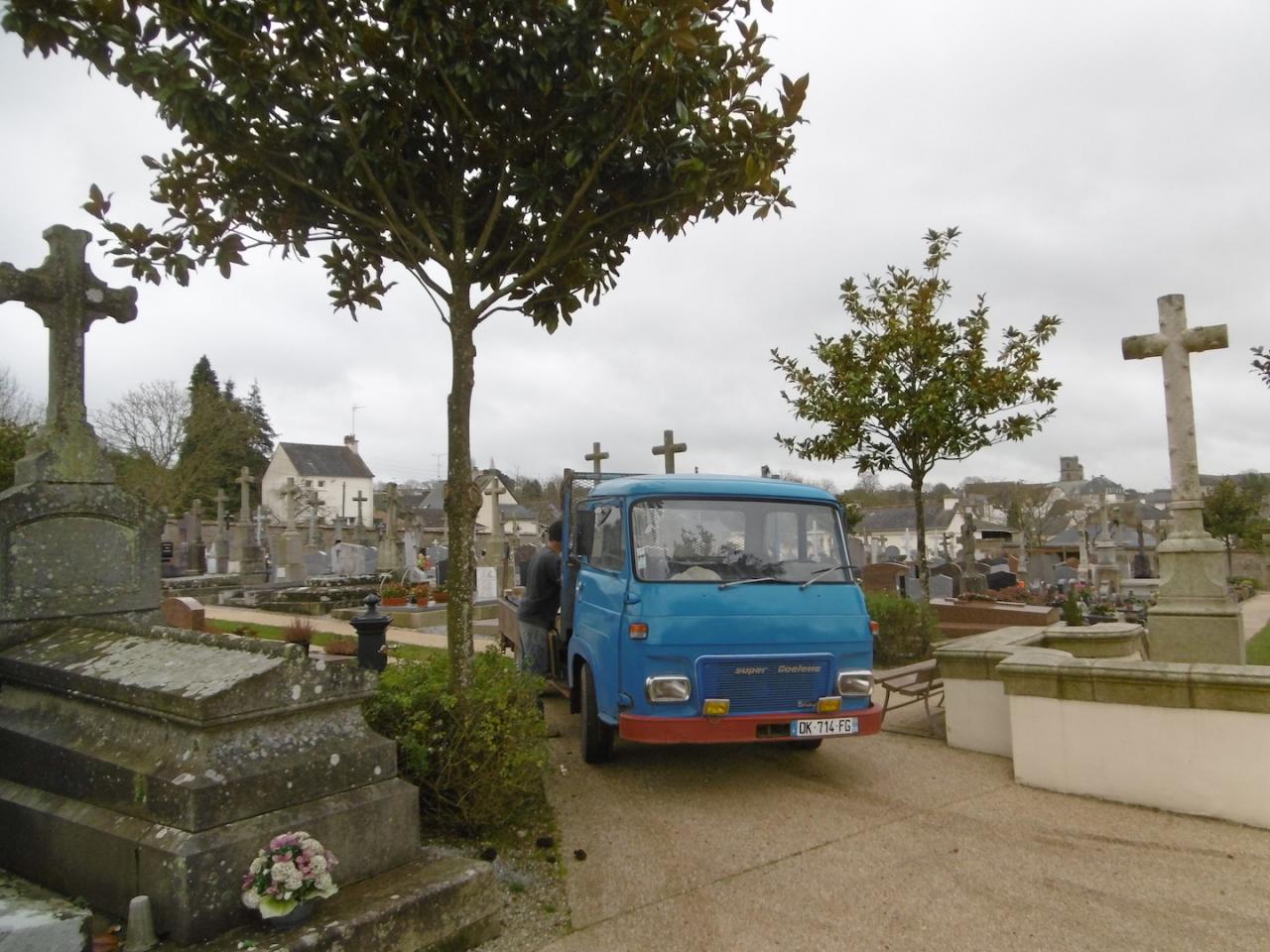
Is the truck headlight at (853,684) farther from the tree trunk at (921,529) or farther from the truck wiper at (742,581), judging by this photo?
the tree trunk at (921,529)

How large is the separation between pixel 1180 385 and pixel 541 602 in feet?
19.3

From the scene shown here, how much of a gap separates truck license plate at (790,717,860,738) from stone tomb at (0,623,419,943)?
262 cm

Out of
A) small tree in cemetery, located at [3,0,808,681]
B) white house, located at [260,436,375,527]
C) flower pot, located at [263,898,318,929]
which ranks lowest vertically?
flower pot, located at [263,898,318,929]

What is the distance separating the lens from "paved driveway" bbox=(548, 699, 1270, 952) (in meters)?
3.28

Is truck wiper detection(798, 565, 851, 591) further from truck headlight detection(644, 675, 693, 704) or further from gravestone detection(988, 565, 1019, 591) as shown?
gravestone detection(988, 565, 1019, 591)

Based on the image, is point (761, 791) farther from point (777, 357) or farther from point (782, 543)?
point (777, 357)

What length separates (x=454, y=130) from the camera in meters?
4.40

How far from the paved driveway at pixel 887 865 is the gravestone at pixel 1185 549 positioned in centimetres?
206

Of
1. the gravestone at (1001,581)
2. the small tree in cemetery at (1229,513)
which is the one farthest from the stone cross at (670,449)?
the small tree in cemetery at (1229,513)

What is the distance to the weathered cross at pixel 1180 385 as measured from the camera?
21.7 feet

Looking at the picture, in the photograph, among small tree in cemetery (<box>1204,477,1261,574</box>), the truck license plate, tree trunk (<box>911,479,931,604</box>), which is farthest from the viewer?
small tree in cemetery (<box>1204,477,1261,574</box>)

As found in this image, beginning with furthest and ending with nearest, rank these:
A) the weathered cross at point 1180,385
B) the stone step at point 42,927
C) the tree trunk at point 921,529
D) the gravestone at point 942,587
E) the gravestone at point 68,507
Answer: the gravestone at point 942,587 < the tree trunk at point 921,529 < the weathered cross at point 1180,385 < the gravestone at point 68,507 < the stone step at point 42,927

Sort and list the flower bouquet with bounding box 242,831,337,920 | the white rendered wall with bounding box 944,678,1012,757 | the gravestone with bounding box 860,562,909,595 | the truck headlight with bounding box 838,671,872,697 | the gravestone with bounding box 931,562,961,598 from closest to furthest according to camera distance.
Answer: the flower bouquet with bounding box 242,831,337,920
the truck headlight with bounding box 838,671,872,697
the white rendered wall with bounding box 944,678,1012,757
the gravestone with bounding box 931,562,961,598
the gravestone with bounding box 860,562,909,595

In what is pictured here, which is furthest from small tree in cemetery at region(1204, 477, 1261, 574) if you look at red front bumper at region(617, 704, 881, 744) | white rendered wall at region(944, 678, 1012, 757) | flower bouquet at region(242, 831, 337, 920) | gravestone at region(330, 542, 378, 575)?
flower bouquet at region(242, 831, 337, 920)
